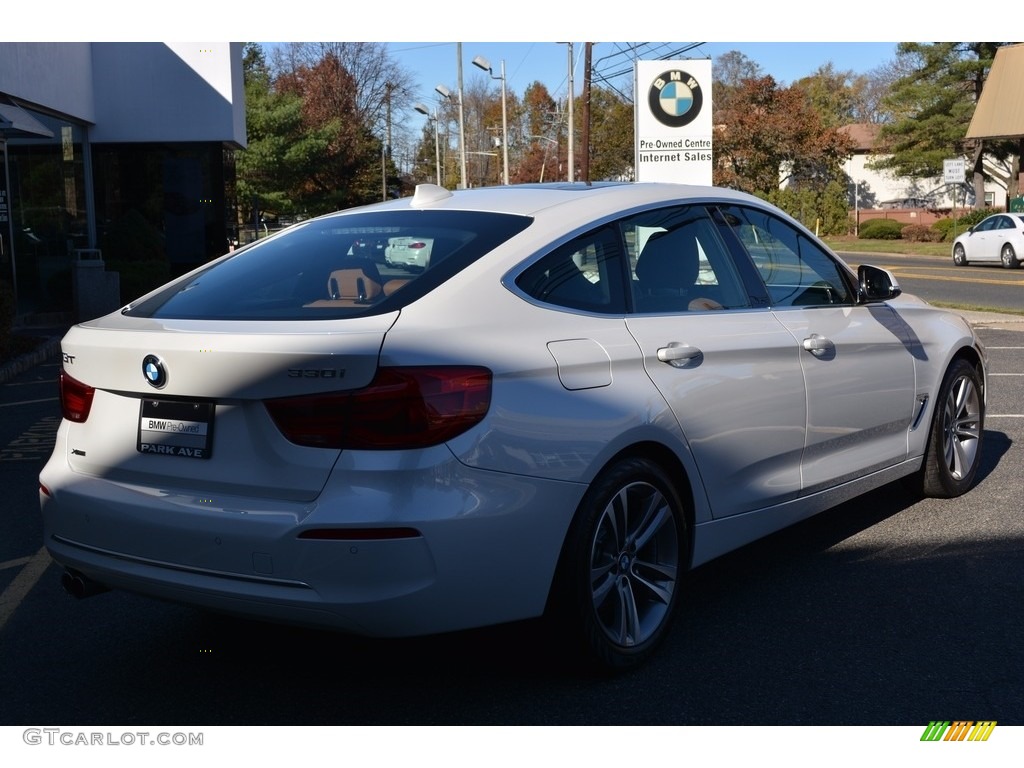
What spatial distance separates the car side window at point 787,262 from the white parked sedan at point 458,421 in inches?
2.3

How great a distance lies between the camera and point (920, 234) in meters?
52.3

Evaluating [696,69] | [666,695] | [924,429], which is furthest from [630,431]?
[696,69]

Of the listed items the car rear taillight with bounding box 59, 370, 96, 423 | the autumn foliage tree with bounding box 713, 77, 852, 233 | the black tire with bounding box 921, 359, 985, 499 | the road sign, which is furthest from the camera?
the autumn foliage tree with bounding box 713, 77, 852, 233

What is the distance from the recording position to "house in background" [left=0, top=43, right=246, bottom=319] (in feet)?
64.5

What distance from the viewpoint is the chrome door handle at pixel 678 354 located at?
430 centimetres

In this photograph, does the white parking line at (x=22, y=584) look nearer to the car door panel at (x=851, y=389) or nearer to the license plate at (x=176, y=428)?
the license plate at (x=176, y=428)

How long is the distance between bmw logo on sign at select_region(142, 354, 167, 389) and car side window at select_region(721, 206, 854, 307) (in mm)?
2575

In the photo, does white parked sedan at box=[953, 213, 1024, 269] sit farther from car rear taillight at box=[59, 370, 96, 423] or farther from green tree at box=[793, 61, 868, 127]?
green tree at box=[793, 61, 868, 127]

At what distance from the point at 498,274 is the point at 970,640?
7.36 feet

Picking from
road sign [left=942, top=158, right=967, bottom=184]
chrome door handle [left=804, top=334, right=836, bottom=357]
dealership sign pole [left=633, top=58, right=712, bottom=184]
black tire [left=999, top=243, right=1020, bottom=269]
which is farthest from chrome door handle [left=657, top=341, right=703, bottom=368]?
road sign [left=942, top=158, right=967, bottom=184]

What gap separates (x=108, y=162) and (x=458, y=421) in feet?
87.4

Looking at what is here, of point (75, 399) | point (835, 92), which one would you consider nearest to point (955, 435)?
point (75, 399)

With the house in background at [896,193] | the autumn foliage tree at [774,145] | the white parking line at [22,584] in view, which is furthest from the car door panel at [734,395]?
the house in background at [896,193]
